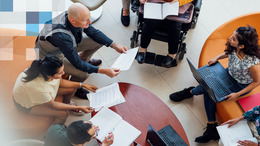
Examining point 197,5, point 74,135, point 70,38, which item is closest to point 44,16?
point 70,38

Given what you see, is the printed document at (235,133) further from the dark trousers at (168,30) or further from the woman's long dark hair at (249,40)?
the dark trousers at (168,30)

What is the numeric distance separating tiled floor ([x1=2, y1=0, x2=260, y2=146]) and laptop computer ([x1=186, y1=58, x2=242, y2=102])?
472 mm

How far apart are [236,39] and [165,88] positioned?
1119 millimetres

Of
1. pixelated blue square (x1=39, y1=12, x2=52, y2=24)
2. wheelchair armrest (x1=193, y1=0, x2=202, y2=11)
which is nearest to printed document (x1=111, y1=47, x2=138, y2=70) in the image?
wheelchair armrest (x1=193, y1=0, x2=202, y2=11)

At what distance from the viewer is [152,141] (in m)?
2.24

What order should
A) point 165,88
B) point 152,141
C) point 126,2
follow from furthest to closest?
point 126,2 → point 165,88 → point 152,141

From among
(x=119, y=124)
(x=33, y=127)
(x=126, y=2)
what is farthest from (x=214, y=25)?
(x=33, y=127)

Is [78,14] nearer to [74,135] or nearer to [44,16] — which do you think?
[74,135]

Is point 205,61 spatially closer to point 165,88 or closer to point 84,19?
point 165,88

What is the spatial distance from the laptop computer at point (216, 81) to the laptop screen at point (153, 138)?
90 cm

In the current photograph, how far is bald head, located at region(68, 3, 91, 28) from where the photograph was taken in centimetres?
253

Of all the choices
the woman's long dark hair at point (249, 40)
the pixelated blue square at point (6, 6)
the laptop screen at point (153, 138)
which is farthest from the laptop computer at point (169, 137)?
the pixelated blue square at point (6, 6)

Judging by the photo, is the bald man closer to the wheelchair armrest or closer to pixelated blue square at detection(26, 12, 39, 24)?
the wheelchair armrest

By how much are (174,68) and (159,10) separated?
0.85 meters
